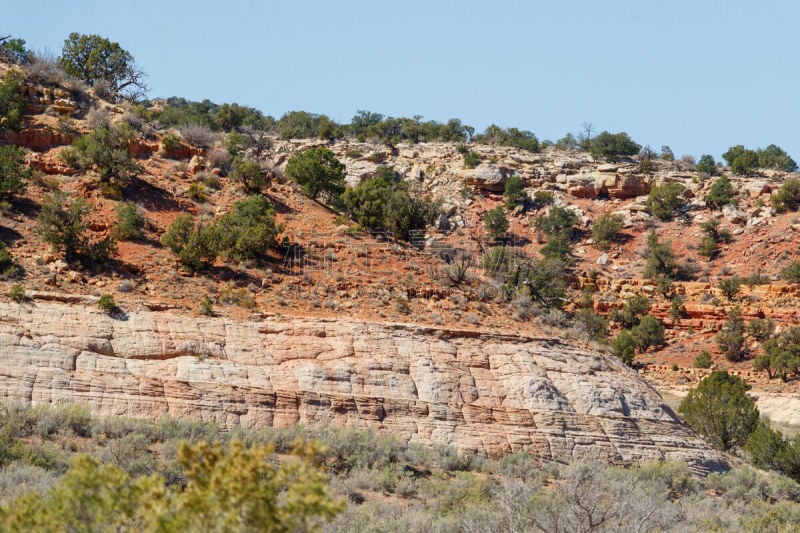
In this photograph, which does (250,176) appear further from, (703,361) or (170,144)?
(703,361)

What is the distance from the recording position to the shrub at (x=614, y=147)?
69688 mm


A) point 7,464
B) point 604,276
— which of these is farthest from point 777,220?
point 7,464

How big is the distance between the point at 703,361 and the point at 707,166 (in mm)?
27545

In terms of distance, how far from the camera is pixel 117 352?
21.4m

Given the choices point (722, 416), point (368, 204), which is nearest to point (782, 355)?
point (722, 416)

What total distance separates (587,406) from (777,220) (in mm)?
37784

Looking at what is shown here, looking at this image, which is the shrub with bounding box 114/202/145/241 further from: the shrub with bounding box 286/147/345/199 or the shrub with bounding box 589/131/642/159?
the shrub with bounding box 589/131/642/159

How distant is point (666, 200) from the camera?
6047 centimetres

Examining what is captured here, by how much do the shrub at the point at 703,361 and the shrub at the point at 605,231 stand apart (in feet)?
44.4

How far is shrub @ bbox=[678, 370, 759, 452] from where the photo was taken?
29.8 m

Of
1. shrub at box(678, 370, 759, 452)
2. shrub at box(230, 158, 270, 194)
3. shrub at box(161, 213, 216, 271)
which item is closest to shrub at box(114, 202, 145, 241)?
shrub at box(161, 213, 216, 271)

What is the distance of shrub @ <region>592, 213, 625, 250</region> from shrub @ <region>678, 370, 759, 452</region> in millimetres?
25613

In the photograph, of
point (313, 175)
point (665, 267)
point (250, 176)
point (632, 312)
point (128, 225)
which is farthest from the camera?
point (665, 267)

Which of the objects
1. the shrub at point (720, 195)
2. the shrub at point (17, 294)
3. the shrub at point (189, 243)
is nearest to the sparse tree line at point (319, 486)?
the shrub at point (17, 294)
